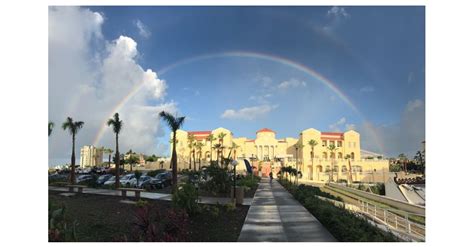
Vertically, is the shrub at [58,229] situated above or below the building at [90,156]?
above

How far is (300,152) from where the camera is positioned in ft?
314

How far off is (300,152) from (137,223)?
8891 centimetres

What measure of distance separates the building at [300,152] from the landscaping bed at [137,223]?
2595 inches

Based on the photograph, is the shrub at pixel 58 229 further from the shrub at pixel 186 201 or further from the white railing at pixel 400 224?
the white railing at pixel 400 224

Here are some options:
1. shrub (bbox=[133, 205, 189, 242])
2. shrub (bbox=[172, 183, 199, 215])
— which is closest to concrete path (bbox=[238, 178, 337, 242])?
shrub (bbox=[133, 205, 189, 242])

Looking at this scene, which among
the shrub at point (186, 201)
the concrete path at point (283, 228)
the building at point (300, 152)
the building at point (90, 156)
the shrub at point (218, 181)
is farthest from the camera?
the building at point (300, 152)

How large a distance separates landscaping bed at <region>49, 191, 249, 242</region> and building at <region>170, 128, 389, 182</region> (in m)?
65.9

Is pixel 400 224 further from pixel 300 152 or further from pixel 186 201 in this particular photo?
pixel 300 152

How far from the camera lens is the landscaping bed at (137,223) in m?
8.91

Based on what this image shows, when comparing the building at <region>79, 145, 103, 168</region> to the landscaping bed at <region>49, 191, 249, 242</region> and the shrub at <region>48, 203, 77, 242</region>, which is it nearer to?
the landscaping bed at <region>49, 191, 249, 242</region>

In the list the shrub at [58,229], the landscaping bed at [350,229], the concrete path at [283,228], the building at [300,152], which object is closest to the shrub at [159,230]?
the shrub at [58,229]

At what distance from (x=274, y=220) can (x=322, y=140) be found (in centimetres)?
8703

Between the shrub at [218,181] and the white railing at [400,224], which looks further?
the shrub at [218,181]
